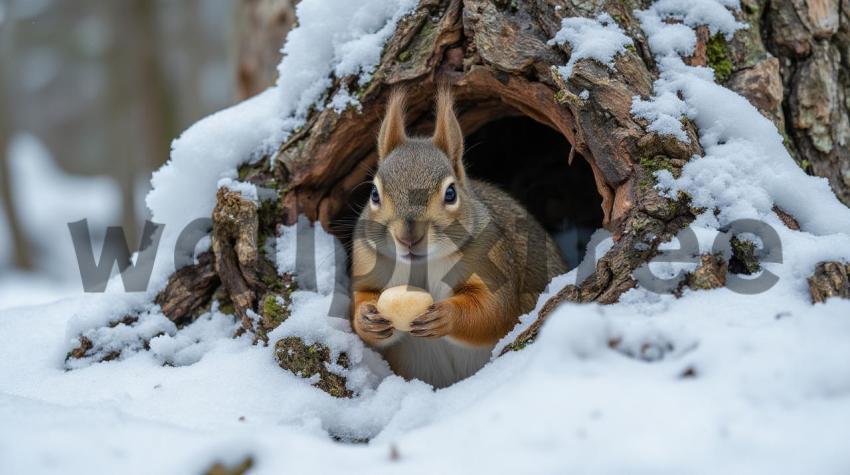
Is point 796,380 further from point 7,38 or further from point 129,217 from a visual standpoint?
point 7,38

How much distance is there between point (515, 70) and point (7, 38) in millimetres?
9261

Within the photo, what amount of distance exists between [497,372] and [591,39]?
2.73 feet

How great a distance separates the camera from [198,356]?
193cm

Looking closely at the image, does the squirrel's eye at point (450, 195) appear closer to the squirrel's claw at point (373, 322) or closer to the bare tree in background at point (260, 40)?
the squirrel's claw at point (373, 322)

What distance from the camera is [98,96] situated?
10.9 m

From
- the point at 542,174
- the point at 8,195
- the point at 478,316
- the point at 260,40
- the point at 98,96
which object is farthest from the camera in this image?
the point at 98,96

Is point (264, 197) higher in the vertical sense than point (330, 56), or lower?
lower

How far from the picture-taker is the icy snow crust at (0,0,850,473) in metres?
1.13

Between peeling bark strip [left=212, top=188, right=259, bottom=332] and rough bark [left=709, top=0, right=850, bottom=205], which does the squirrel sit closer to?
peeling bark strip [left=212, top=188, right=259, bottom=332]

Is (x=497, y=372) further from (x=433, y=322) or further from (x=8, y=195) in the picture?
(x=8, y=195)

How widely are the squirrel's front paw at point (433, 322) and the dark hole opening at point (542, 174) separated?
130cm

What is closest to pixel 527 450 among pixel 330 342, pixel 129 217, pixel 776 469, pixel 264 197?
pixel 776 469

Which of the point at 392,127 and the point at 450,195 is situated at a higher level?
the point at 392,127

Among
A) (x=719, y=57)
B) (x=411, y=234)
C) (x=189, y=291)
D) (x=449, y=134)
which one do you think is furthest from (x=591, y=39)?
(x=189, y=291)
